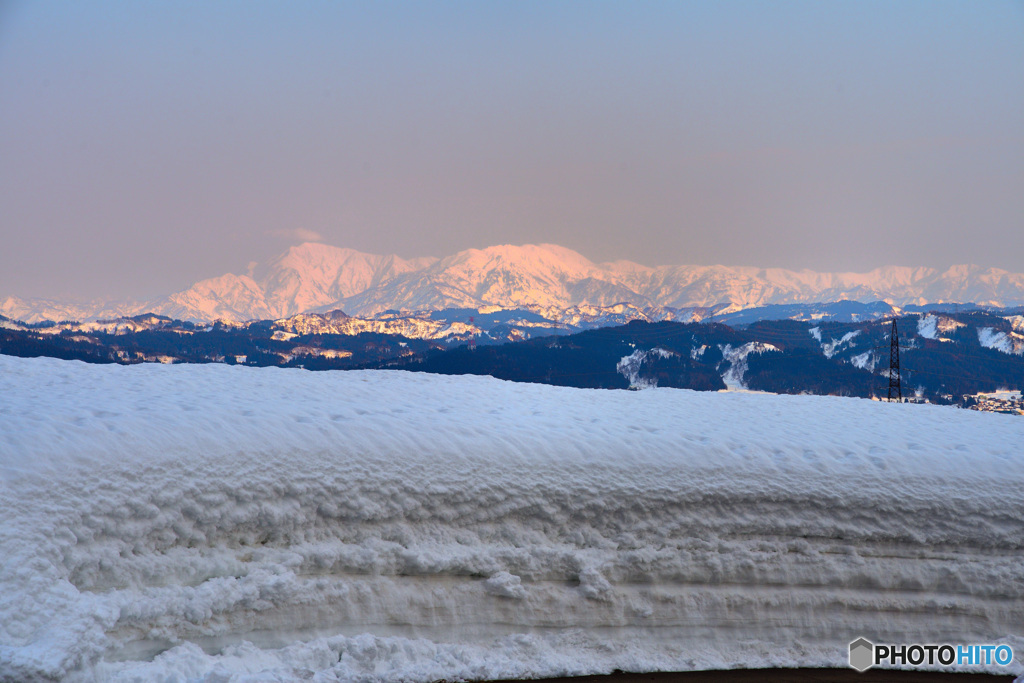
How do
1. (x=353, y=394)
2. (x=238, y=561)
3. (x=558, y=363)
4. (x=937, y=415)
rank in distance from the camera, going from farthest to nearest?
(x=558, y=363)
(x=937, y=415)
(x=353, y=394)
(x=238, y=561)

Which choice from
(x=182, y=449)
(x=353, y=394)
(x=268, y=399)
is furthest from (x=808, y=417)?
(x=182, y=449)

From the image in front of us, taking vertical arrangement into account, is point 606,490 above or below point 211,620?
above

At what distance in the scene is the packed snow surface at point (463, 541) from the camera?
682 cm

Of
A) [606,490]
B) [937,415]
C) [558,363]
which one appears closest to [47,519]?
[606,490]

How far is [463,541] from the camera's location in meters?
8.11

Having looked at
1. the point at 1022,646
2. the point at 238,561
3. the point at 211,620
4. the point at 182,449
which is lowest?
the point at 1022,646

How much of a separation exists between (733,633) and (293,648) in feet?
16.6

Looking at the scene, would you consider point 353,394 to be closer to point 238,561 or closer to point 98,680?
point 238,561

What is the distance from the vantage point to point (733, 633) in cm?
812

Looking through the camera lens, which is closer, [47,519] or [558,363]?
[47,519]

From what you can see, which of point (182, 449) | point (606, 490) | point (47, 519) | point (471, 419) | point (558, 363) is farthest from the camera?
point (558, 363)

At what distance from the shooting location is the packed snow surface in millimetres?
6820

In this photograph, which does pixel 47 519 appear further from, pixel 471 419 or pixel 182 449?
pixel 471 419

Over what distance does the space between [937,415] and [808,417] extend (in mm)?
2869
